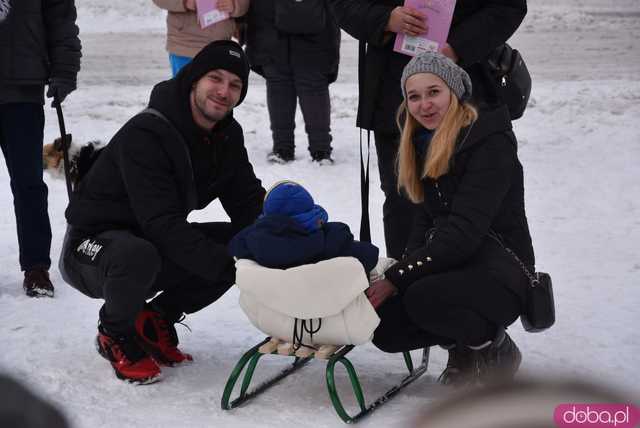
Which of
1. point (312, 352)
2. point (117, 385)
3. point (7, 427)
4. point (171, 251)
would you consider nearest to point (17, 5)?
point (171, 251)

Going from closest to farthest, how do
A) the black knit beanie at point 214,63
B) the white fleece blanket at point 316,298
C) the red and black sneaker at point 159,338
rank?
the white fleece blanket at point 316,298
the black knit beanie at point 214,63
the red and black sneaker at point 159,338

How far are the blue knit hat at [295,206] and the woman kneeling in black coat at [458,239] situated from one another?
286mm

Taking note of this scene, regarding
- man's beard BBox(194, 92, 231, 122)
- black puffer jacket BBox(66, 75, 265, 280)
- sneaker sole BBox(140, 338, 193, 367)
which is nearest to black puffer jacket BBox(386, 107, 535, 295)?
black puffer jacket BBox(66, 75, 265, 280)

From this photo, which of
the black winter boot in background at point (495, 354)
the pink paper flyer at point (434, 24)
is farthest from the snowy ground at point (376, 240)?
the pink paper flyer at point (434, 24)

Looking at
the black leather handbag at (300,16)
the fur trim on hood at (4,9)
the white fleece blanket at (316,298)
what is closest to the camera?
the white fleece blanket at (316,298)

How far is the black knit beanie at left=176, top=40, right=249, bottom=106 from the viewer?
10.5ft

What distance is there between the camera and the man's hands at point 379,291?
111 inches

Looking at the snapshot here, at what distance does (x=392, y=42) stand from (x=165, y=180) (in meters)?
1.05

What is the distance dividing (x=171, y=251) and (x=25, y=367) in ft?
2.33

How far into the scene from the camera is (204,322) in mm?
3889

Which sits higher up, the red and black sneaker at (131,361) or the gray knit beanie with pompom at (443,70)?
the gray knit beanie with pompom at (443,70)

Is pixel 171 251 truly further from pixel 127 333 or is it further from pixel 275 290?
pixel 275 290

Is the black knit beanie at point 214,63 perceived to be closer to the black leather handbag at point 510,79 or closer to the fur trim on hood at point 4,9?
the black leather handbag at point 510,79
